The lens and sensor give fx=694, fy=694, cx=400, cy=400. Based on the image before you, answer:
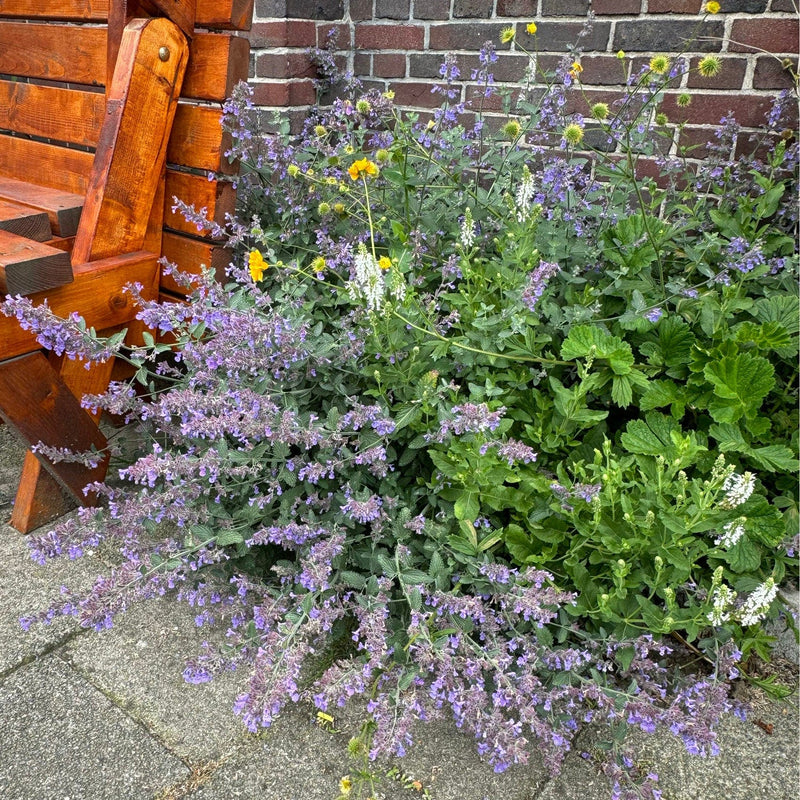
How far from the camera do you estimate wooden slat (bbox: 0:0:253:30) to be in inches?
78.5

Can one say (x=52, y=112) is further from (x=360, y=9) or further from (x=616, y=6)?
(x=616, y=6)

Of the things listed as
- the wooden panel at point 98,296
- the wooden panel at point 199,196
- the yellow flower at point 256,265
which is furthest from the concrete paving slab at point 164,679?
the wooden panel at point 199,196

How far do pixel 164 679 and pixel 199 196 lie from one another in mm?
1399

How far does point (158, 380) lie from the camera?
102 inches

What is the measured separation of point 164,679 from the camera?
1.66m

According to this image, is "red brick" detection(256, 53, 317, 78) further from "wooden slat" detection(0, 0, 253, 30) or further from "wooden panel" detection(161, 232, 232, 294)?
"wooden panel" detection(161, 232, 232, 294)

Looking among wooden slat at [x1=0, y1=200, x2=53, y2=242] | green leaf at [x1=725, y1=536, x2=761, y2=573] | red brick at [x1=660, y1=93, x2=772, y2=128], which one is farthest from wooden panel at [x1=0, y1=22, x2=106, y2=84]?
green leaf at [x1=725, y1=536, x2=761, y2=573]

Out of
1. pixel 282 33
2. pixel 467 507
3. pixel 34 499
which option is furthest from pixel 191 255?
pixel 467 507

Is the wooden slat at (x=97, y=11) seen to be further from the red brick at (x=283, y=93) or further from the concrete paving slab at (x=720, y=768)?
the concrete paving slab at (x=720, y=768)

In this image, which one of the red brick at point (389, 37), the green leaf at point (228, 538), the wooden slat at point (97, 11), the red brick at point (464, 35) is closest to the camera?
the green leaf at point (228, 538)

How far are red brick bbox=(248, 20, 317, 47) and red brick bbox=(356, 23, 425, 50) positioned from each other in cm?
26

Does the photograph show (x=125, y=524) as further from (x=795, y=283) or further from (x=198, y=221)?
(x=795, y=283)

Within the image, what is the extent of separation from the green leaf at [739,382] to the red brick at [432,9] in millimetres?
1946

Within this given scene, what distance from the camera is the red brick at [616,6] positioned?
244cm
